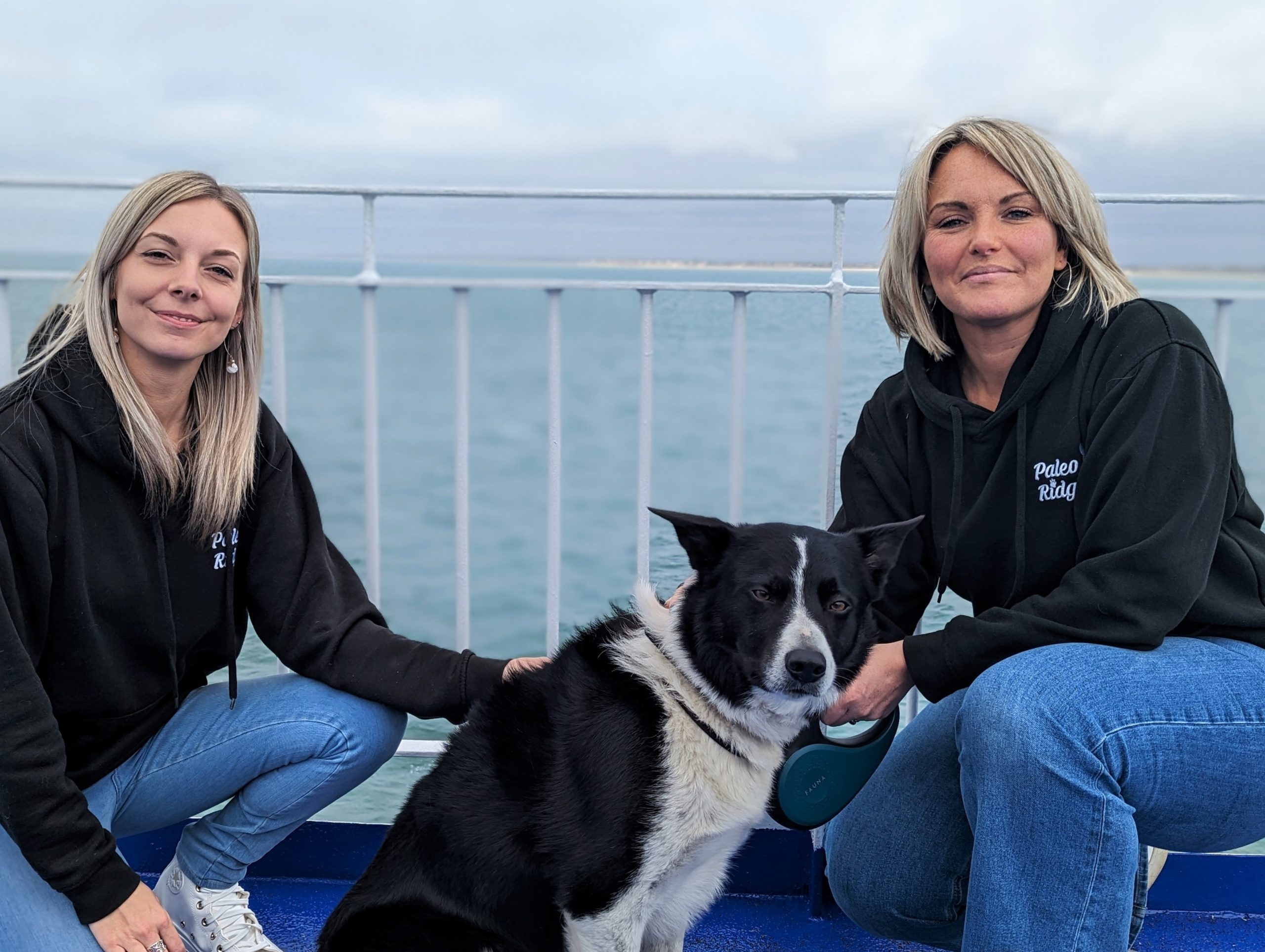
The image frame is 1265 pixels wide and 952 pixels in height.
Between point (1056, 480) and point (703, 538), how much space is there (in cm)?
60

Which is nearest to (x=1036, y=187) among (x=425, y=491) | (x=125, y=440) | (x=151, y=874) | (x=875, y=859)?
(x=875, y=859)

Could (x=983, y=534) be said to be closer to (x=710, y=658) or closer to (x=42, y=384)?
(x=710, y=658)

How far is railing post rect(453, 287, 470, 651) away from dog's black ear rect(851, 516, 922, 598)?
3.16ft

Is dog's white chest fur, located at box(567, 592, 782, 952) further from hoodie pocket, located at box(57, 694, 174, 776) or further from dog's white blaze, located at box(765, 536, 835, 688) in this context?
hoodie pocket, located at box(57, 694, 174, 776)

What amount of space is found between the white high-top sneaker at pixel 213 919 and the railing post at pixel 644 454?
1.01 m

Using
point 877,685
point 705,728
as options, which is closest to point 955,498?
point 877,685

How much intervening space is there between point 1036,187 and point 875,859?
1212 mm

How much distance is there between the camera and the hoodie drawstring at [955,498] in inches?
69.3

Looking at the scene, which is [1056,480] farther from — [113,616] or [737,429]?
[113,616]

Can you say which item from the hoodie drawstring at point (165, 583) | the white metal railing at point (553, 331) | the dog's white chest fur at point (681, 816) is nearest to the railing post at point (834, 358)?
the white metal railing at point (553, 331)

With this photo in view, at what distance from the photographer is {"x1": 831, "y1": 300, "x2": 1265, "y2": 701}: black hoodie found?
150 centimetres

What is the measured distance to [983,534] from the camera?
176cm

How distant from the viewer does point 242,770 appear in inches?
71.2

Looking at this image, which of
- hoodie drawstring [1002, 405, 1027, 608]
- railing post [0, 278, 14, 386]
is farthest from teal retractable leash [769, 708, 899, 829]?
railing post [0, 278, 14, 386]
